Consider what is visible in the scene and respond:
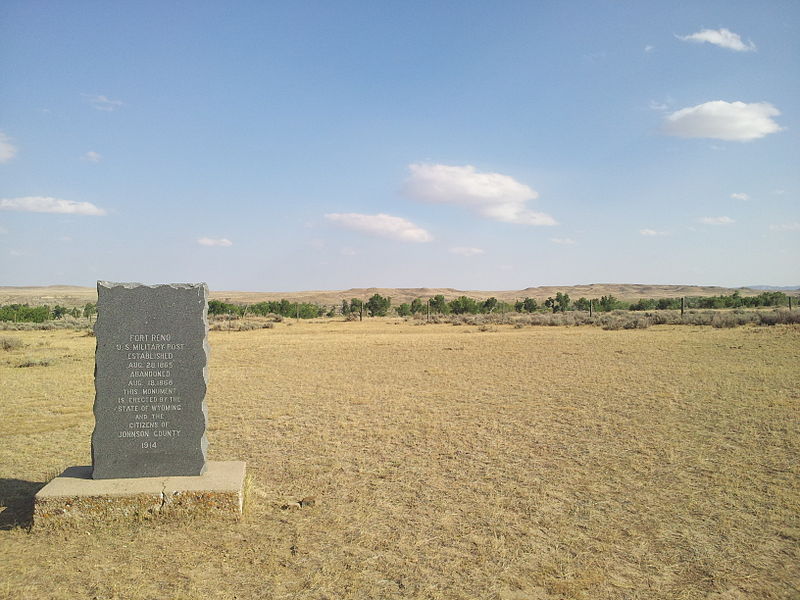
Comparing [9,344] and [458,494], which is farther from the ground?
[9,344]

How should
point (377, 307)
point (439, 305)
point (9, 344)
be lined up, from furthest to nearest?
point (377, 307) → point (439, 305) → point (9, 344)

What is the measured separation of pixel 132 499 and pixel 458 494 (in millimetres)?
3063

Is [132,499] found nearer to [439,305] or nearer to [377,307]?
[377,307]

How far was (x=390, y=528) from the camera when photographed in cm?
470

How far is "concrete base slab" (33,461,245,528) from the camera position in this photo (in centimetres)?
463

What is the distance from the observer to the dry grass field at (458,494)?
384 centimetres

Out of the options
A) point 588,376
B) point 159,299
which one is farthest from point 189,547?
point 588,376

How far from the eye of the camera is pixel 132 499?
15.6ft

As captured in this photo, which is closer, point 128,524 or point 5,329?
point 128,524

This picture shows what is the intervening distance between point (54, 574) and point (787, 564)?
17.8 ft

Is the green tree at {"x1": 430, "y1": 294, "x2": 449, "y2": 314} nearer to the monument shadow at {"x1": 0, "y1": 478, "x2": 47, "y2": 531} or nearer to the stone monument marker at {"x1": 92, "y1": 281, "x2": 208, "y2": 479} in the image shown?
the monument shadow at {"x1": 0, "y1": 478, "x2": 47, "y2": 531}

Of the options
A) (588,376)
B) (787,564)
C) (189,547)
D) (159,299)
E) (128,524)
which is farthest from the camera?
(588,376)

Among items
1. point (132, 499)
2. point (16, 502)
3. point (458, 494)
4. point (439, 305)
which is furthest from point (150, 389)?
point (439, 305)

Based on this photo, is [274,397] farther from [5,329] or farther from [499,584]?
[5,329]
